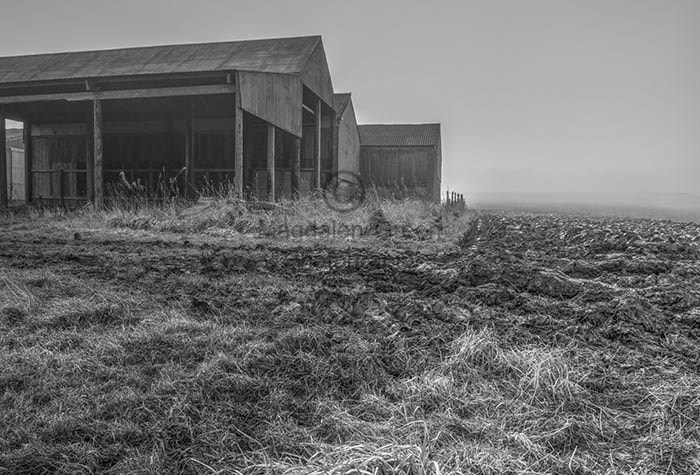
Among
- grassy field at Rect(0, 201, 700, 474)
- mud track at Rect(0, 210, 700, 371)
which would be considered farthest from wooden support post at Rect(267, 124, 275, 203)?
grassy field at Rect(0, 201, 700, 474)

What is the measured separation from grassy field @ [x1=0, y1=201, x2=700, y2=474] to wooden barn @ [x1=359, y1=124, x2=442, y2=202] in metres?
18.2

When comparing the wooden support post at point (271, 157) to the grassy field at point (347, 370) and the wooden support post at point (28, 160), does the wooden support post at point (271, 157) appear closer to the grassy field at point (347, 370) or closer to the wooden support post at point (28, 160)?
the grassy field at point (347, 370)

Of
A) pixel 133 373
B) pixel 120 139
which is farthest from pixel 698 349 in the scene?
pixel 120 139

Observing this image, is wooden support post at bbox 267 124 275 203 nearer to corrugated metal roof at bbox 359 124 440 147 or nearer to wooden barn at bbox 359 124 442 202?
wooden barn at bbox 359 124 442 202

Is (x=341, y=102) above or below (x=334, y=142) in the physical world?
above

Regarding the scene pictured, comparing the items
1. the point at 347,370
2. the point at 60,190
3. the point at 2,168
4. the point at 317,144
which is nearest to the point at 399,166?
the point at 317,144

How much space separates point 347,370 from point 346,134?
55.0 ft

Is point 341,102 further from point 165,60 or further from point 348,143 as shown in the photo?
point 165,60

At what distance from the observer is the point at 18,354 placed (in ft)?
8.44

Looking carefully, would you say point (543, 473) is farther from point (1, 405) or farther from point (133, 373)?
point (1, 405)

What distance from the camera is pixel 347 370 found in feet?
8.11

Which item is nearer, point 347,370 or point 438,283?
point 347,370

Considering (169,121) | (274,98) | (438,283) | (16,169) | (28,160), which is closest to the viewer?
(438,283)

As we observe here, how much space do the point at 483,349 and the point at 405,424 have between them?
87cm
